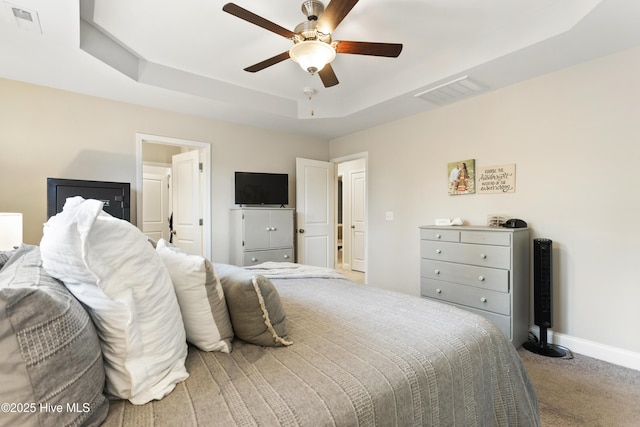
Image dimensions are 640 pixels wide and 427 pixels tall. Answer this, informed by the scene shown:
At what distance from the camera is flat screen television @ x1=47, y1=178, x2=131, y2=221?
9.33 feet

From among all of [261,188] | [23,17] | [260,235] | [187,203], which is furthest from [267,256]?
[23,17]

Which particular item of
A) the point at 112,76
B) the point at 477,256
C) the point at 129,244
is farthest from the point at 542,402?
the point at 112,76

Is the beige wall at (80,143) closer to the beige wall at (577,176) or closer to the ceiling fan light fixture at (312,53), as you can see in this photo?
the ceiling fan light fixture at (312,53)

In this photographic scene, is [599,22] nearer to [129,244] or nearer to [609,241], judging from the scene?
[609,241]

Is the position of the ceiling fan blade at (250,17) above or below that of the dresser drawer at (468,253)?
above

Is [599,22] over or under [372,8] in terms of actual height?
under

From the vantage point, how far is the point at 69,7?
6.22ft

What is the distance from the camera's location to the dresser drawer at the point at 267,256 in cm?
393

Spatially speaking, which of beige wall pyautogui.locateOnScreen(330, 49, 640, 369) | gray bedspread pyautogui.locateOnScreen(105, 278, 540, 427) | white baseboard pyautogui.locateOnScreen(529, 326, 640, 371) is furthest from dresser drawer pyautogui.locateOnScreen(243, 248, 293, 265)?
white baseboard pyautogui.locateOnScreen(529, 326, 640, 371)

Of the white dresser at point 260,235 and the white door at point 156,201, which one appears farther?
the white door at point 156,201

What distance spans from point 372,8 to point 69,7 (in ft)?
6.60

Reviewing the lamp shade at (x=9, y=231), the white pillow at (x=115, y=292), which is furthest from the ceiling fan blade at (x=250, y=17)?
the lamp shade at (x=9, y=231)

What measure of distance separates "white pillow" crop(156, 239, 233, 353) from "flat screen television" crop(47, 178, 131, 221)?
2.41 metres

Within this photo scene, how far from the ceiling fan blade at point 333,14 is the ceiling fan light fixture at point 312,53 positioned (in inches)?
4.1
